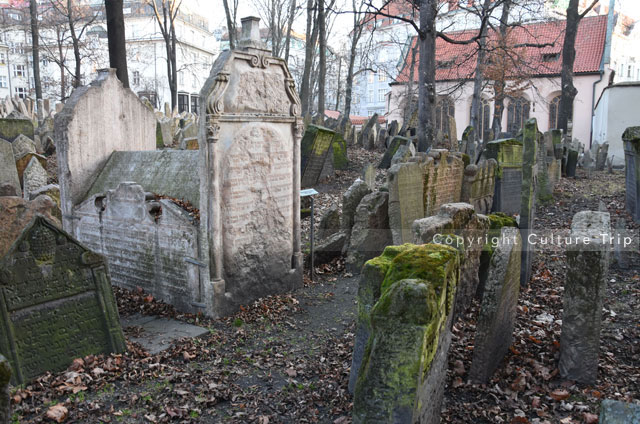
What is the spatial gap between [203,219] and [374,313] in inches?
136

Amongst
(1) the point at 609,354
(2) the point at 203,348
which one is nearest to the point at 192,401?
(2) the point at 203,348

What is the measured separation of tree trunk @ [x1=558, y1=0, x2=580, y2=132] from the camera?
18656mm

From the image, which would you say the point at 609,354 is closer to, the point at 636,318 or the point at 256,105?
the point at 636,318

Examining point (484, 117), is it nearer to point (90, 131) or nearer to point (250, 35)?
point (250, 35)

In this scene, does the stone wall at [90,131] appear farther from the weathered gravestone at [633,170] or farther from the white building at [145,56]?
the white building at [145,56]

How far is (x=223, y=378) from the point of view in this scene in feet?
14.9

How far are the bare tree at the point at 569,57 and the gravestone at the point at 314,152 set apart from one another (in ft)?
36.2

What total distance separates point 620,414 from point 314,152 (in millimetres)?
11506

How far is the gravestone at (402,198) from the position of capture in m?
7.49

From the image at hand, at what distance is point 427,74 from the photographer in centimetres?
1295

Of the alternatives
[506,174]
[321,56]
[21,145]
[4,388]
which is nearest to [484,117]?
[321,56]

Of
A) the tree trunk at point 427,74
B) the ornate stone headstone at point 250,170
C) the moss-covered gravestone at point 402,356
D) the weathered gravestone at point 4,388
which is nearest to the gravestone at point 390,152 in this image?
the tree trunk at point 427,74

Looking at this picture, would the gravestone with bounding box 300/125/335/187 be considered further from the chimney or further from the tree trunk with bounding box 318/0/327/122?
the tree trunk with bounding box 318/0/327/122

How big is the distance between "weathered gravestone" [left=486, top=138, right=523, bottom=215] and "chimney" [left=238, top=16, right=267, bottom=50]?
6.51m
